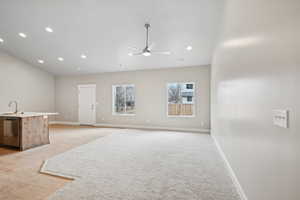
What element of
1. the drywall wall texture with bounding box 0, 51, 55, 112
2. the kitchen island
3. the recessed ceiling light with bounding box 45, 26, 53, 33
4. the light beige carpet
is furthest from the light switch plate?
the drywall wall texture with bounding box 0, 51, 55, 112

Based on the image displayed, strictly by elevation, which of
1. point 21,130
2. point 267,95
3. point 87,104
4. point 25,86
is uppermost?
point 25,86

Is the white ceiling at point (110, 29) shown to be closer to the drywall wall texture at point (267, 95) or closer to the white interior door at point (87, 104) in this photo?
the drywall wall texture at point (267, 95)

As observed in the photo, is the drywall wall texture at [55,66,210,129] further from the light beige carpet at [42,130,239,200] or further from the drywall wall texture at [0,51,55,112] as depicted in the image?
the light beige carpet at [42,130,239,200]

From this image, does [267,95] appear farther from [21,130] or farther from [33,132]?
[33,132]

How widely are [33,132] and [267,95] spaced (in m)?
4.90

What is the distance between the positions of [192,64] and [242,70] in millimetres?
4365

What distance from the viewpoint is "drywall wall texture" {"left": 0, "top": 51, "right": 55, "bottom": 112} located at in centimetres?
599

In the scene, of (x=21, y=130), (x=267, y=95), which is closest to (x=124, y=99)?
(x=21, y=130)

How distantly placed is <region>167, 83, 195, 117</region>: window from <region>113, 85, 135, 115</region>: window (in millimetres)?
1817

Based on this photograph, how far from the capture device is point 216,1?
9.57ft

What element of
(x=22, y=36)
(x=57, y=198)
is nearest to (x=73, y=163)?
(x=57, y=198)

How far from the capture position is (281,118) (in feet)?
3.36

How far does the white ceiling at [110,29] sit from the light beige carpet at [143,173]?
3090 millimetres

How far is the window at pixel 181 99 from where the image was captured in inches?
246
